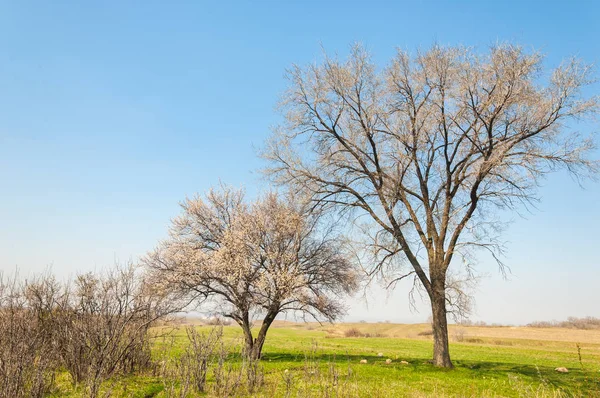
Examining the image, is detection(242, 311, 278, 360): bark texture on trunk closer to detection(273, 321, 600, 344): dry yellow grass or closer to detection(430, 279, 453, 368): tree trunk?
detection(430, 279, 453, 368): tree trunk

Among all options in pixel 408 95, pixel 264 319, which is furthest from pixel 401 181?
pixel 264 319

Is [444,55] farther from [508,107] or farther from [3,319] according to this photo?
[3,319]

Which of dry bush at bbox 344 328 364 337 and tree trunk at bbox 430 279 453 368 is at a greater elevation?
tree trunk at bbox 430 279 453 368

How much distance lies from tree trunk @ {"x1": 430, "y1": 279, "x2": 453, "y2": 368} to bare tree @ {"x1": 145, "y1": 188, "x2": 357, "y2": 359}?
443 centimetres

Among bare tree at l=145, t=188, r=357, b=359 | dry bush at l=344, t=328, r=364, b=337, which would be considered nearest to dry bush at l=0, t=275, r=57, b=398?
bare tree at l=145, t=188, r=357, b=359

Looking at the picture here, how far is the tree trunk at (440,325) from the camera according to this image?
16703mm

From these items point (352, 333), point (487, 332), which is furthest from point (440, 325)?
point (487, 332)

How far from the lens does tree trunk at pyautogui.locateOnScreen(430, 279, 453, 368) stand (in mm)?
16703

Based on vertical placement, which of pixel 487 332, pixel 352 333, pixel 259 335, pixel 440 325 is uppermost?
pixel 440 325

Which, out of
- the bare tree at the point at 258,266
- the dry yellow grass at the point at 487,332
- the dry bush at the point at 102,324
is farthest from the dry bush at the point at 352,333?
the dry bush at the point at 102,324

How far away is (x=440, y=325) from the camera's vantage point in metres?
17.0

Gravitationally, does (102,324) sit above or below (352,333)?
above

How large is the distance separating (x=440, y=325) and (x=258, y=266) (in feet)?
29.6

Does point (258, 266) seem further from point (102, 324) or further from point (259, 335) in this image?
point (102, 324)
